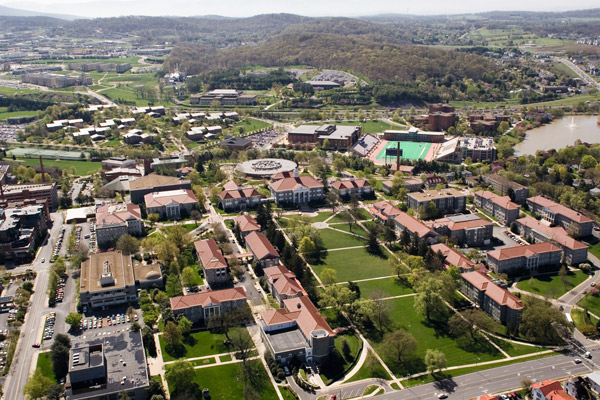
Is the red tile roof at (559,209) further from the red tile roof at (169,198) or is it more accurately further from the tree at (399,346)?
the red tile roof at (169,198)

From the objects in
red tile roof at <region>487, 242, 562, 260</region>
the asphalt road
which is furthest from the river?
the asphalt road

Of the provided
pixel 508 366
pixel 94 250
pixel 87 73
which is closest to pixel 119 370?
pixel 94 250

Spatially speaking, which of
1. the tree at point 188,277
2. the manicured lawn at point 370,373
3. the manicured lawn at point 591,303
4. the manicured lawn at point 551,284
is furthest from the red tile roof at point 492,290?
the tree at point 188,277

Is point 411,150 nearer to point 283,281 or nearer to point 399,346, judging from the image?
point 283,281

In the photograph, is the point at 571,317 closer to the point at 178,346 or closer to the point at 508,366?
the point at 508,366

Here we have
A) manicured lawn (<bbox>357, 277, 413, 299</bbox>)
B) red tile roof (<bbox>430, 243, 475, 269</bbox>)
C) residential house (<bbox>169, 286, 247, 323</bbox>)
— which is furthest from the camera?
red tile roof (<bbox>430, 243, 475, 269</bbox>)

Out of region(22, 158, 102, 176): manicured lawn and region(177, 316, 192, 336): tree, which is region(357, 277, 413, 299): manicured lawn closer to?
region(177, 316, 192, 336): tree
